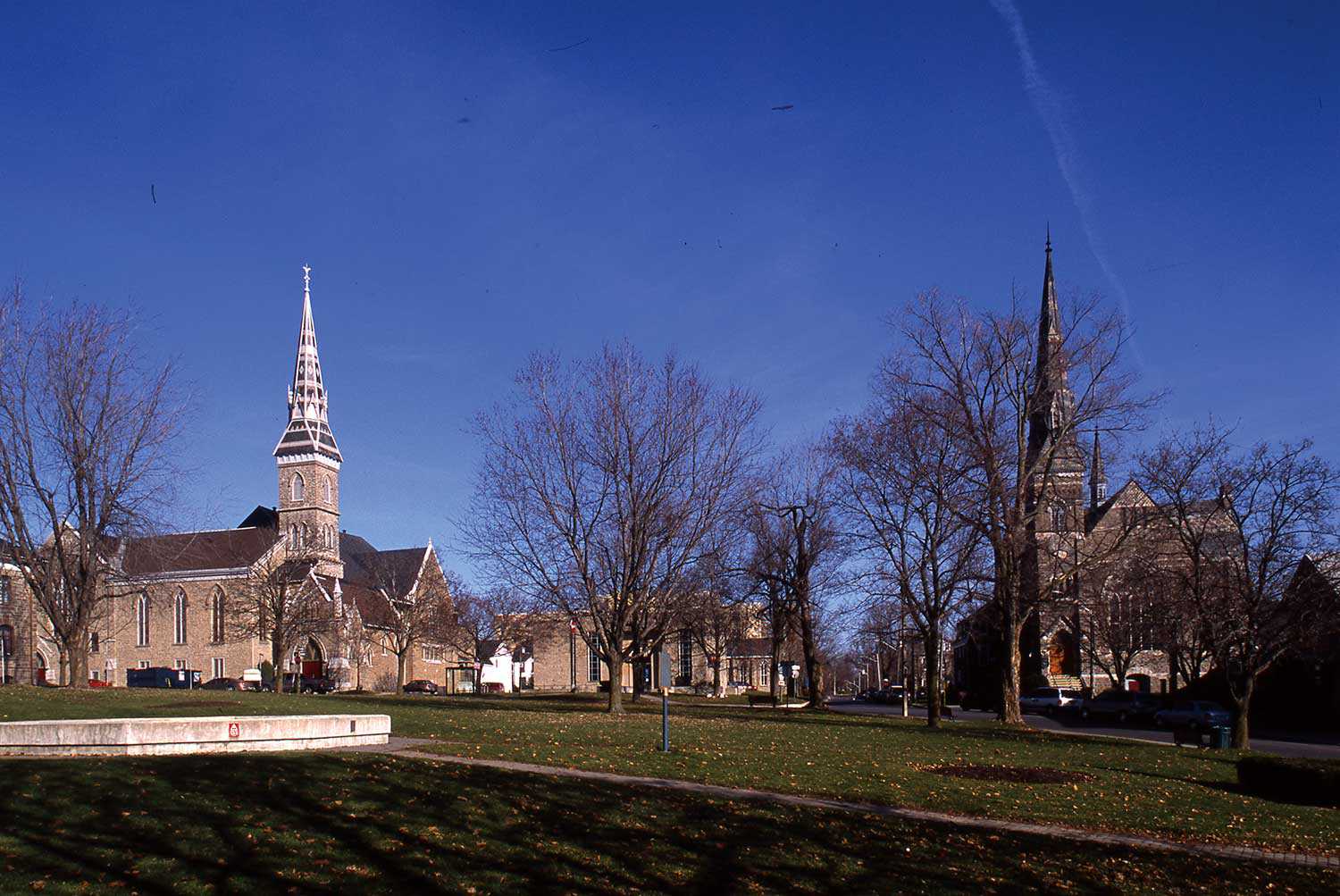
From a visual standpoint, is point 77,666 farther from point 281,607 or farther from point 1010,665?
point 1010,665

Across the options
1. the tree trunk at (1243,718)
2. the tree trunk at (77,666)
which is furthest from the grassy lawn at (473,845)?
the tree trunk at (77,666)

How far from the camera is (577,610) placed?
41.0 metres

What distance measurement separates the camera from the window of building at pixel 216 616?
85.1 m

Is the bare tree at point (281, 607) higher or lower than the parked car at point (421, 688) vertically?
higher

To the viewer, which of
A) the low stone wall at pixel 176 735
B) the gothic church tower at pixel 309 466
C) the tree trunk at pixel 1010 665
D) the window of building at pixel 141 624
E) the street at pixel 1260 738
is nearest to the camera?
the low stone wall at pixel 176 735

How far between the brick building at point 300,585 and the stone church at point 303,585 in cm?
10

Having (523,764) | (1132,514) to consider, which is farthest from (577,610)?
(523,764)

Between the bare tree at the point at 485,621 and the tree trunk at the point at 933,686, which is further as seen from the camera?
the bare tree at the point at 485,621

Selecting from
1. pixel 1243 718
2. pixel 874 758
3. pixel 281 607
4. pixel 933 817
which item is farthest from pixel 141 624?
pixel 933 817

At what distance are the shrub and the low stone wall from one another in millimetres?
15693

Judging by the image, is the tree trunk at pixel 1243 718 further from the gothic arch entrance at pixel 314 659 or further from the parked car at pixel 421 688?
the gothic arch entrance at pixel 314 659

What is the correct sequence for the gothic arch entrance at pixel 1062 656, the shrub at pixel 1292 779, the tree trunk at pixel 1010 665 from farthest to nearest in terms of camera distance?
1. the gothic arch entrance at pixel 1062 656
2. the tree trunk at pixel 1010 665
3. the shrub at pixel 1292 779

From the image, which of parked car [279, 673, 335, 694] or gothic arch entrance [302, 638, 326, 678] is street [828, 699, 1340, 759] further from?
gothic arch entrance [302, 638, 326, 678]

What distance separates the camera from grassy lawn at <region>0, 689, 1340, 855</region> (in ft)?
51.9
